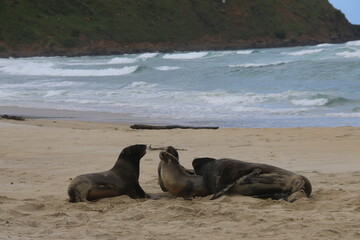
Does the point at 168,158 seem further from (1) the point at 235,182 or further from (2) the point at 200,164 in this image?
(1) the point at 235,182

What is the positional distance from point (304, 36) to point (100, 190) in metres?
97.6

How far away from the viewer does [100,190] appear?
7.34m

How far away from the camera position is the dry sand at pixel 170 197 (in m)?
5.65

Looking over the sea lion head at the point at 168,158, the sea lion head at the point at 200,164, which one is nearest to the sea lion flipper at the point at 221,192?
the sea lion head at the point at 200,164

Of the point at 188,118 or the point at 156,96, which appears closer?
the point at 188,118

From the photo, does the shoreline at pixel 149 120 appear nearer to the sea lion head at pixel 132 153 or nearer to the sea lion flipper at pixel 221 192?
the sea lion head at pixel 132 153

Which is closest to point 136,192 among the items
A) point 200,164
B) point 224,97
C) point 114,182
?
point 114,182

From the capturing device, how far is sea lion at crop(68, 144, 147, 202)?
721 centimetres

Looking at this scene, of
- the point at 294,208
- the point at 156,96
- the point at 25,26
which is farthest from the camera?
the point at 25,26

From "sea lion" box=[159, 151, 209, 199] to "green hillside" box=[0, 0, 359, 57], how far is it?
72.6 metres

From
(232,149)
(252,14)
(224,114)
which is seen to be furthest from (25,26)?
(232,149)

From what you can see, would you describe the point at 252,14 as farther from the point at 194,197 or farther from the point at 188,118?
the point at 194,197

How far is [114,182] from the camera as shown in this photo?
24.5 ft

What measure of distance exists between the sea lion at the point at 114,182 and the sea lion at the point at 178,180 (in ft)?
0.89
